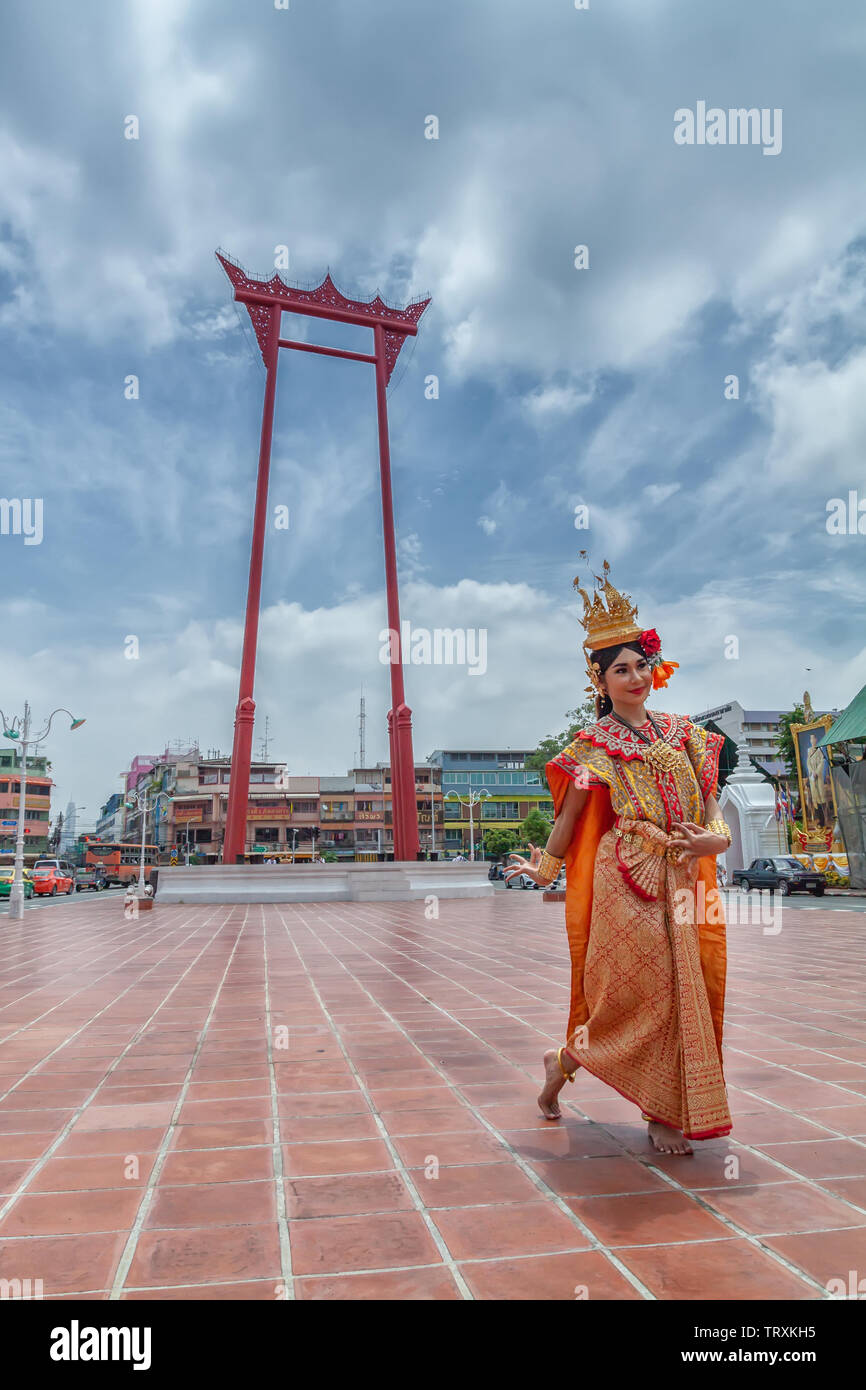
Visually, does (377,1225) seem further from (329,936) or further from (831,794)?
(831,794)

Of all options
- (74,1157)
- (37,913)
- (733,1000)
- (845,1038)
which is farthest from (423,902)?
(74,1157)

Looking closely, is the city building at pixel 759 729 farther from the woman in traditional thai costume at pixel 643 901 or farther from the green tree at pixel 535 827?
the woman in traditional thai costume at pixel 643 901

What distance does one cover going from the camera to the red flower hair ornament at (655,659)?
10.4 ft

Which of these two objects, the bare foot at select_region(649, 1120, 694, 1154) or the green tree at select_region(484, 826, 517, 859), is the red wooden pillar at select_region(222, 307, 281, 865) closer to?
the bare foot at select_region(649, 1120, 694, 1154)

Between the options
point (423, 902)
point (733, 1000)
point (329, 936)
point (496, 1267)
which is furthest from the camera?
point (423, 902)

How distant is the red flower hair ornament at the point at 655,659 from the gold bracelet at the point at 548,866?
747mm

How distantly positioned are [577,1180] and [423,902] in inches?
644

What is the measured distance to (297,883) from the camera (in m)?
19.4

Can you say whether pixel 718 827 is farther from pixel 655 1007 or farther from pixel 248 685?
pixel 248 685

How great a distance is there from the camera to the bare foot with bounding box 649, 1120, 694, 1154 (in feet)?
8.84

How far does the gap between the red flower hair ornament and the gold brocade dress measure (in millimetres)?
244

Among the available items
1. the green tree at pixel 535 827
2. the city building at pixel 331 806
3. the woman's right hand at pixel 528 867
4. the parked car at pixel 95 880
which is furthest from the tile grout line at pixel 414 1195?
the city building at pixel 331 806

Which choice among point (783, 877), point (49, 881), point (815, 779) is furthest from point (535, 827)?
point (783, 877)

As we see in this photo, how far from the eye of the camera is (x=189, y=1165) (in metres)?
2.68
